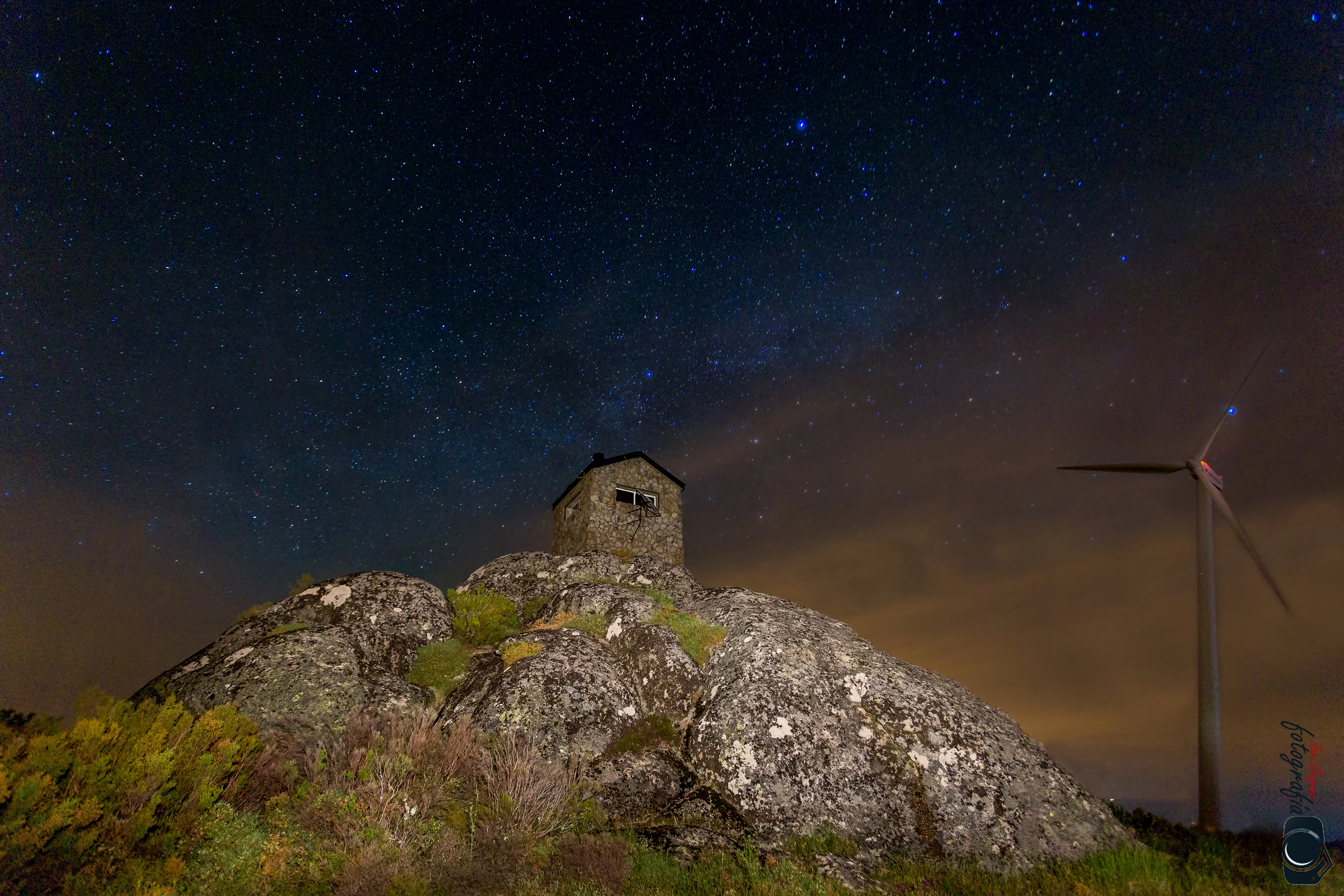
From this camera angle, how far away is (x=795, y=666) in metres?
14.0

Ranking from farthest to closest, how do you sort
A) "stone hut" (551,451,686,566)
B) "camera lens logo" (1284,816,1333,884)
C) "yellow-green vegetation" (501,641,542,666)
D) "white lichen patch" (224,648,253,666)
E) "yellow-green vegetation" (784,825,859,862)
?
"stone hut" (551,451,686,566)
"yellow-green vegetation" (501,641,542,666)
"white lichen patch" (224,648,253,666)
"yellow-green vegetation" (784,825,859,862)
"camera lens logo" (1284,816,1333,884)

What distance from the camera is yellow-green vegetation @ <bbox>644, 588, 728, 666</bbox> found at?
610 inches

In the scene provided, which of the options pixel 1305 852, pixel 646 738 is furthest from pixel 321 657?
pixel 1305 852

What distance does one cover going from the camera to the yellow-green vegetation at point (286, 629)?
53.9 feet

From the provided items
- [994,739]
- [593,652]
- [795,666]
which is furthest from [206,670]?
[994,739]

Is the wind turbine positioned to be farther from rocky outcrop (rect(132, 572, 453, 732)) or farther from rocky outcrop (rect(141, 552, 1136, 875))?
rocky outcrop (rect(132, 572, 453, 732))

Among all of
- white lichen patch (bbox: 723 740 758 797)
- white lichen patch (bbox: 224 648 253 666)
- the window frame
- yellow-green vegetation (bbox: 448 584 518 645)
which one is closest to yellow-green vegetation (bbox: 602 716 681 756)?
white lichen patch (bbox: 723 740 758 797)

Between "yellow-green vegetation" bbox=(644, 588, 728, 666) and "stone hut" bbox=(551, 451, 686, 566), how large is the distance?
15.7m

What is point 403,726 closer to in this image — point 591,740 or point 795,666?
point 591,740

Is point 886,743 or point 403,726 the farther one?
point 886,743

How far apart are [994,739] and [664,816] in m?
7.41

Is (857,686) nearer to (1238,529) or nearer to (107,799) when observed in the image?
(107,799)

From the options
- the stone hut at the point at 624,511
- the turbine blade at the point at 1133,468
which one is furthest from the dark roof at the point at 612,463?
the turbine blade at the point at 1133,468

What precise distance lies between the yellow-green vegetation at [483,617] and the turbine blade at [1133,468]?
22933 millimetres
